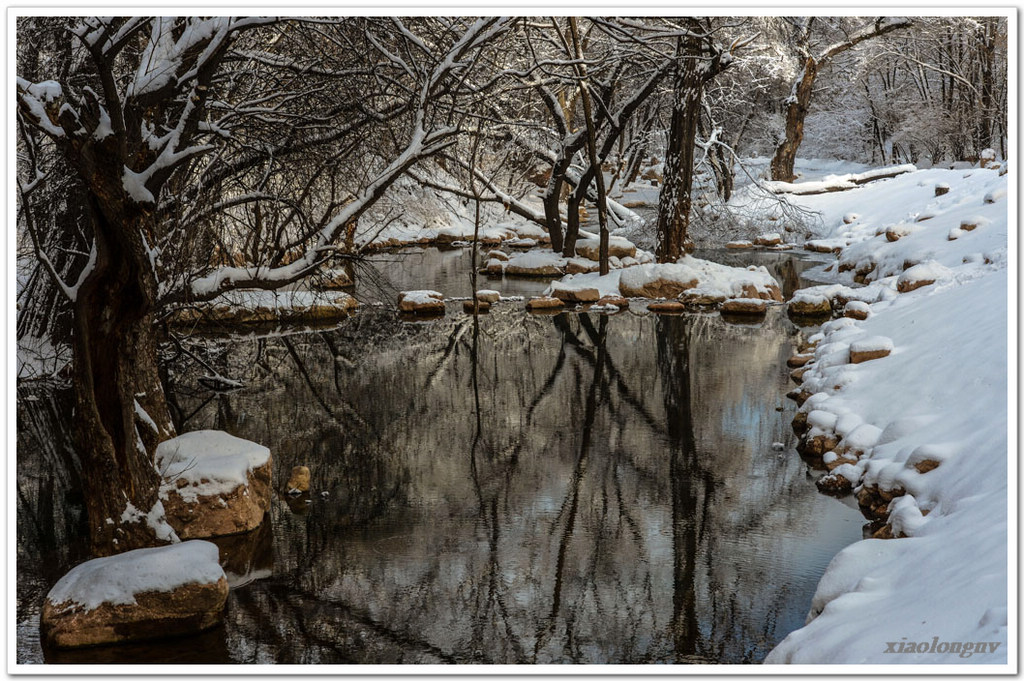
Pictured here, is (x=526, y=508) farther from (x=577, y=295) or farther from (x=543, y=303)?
(x=577, y=295)

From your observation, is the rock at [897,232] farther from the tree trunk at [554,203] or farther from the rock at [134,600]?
the rock at [134,600]

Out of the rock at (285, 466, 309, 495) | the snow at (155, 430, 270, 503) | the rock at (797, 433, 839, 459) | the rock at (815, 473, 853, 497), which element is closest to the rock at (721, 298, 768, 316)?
the rock at (797, 433, 839, 459)

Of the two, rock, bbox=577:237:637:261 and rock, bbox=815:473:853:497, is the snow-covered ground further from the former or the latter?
rock, bbox=577:237:637:261

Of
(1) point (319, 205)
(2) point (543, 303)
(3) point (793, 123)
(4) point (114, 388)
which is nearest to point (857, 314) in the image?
(2) point (543, 303)

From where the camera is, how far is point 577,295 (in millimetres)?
16578

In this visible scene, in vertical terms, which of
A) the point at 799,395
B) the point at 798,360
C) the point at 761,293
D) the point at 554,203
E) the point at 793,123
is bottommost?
the point at 799,395

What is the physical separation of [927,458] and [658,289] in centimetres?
1064

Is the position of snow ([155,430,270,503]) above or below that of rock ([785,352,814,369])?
below

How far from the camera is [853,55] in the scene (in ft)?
88.8

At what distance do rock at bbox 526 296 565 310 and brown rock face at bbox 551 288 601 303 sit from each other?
0.52 meters

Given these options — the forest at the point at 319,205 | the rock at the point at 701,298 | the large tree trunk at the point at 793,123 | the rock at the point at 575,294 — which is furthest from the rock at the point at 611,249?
the large tree trunk at the point at 793,123

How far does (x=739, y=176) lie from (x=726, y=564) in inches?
937

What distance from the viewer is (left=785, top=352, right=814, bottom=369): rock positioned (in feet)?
37.0

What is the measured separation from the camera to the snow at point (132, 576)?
5148 mm
